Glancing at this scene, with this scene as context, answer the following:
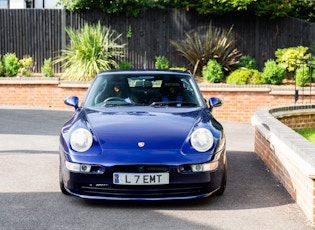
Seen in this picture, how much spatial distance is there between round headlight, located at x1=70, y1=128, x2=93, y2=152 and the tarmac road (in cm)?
60

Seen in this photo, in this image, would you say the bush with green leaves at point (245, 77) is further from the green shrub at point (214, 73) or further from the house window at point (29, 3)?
the house window at point (29, 3)

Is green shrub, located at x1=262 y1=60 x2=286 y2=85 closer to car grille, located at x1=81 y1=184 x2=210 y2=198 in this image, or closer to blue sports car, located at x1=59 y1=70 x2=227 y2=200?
blue sports car, located at x1=59 y1=70 x2=227 y2=200

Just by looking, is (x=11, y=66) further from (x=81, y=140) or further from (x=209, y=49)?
(x=81, y=140)

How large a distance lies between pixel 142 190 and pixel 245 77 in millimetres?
13249

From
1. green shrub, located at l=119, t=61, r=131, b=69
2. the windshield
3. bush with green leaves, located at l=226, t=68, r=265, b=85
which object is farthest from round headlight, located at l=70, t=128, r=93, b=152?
green shrub, located at l=119, t=61, r=131, b=69

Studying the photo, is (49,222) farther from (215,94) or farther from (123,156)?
(215,94)

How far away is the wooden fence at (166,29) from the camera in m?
22.8

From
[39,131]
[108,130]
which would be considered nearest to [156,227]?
[108,130]

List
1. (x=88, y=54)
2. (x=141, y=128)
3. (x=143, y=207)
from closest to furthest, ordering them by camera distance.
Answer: (x=143, y=207) → (x=141, y=128) → (x=88, y=54)

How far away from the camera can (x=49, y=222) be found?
6.41m

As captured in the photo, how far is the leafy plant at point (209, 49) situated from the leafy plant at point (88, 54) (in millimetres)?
2043

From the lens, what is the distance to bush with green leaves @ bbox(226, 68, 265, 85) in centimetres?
1969

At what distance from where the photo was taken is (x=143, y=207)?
7.12m

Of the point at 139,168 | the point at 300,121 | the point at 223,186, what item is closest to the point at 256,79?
the point at 300,121
